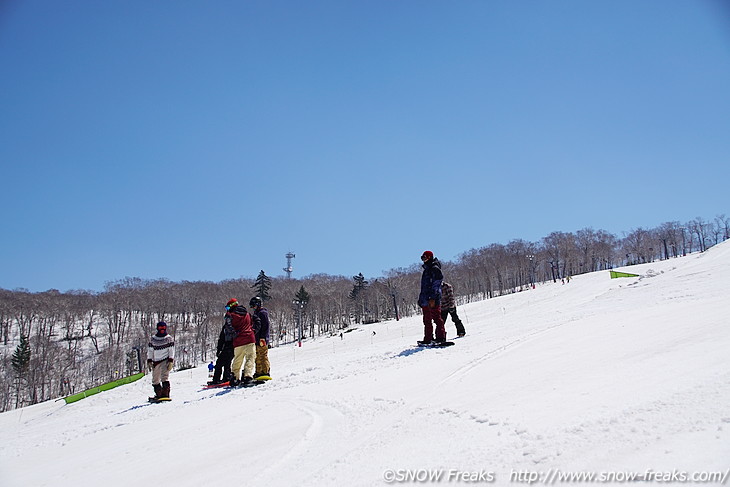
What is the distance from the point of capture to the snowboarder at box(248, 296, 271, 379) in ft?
32.2

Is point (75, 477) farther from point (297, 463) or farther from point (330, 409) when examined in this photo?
point (330, 409)

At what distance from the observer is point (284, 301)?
108875 mm

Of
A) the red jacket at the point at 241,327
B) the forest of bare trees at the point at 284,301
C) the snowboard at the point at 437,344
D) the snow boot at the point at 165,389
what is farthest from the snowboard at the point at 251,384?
the forest of bare trees at the point at 284,301

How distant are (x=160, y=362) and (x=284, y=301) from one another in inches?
3970

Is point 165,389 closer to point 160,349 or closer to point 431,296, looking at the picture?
point 160,349

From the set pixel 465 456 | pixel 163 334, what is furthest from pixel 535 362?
pixel 163 334

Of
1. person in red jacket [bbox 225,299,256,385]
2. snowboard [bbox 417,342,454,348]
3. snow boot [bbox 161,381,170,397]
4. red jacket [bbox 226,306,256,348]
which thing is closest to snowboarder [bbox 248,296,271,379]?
person in red jacket [bbox 225,299,256,385]

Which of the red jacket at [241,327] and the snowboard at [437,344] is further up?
the red jacket at [241,327]

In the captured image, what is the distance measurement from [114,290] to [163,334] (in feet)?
485

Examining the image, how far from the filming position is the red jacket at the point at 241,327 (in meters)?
9.41

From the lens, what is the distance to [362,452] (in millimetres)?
3566

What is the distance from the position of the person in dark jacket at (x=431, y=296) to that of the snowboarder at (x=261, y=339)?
3989 mm

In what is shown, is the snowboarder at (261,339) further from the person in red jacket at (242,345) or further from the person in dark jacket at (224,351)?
the person in dark jacket at (224,351)

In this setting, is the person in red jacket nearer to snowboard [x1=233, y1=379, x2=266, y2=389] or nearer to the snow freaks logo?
snowboard [x1=233, y1=379, x2=266, y2=389]
